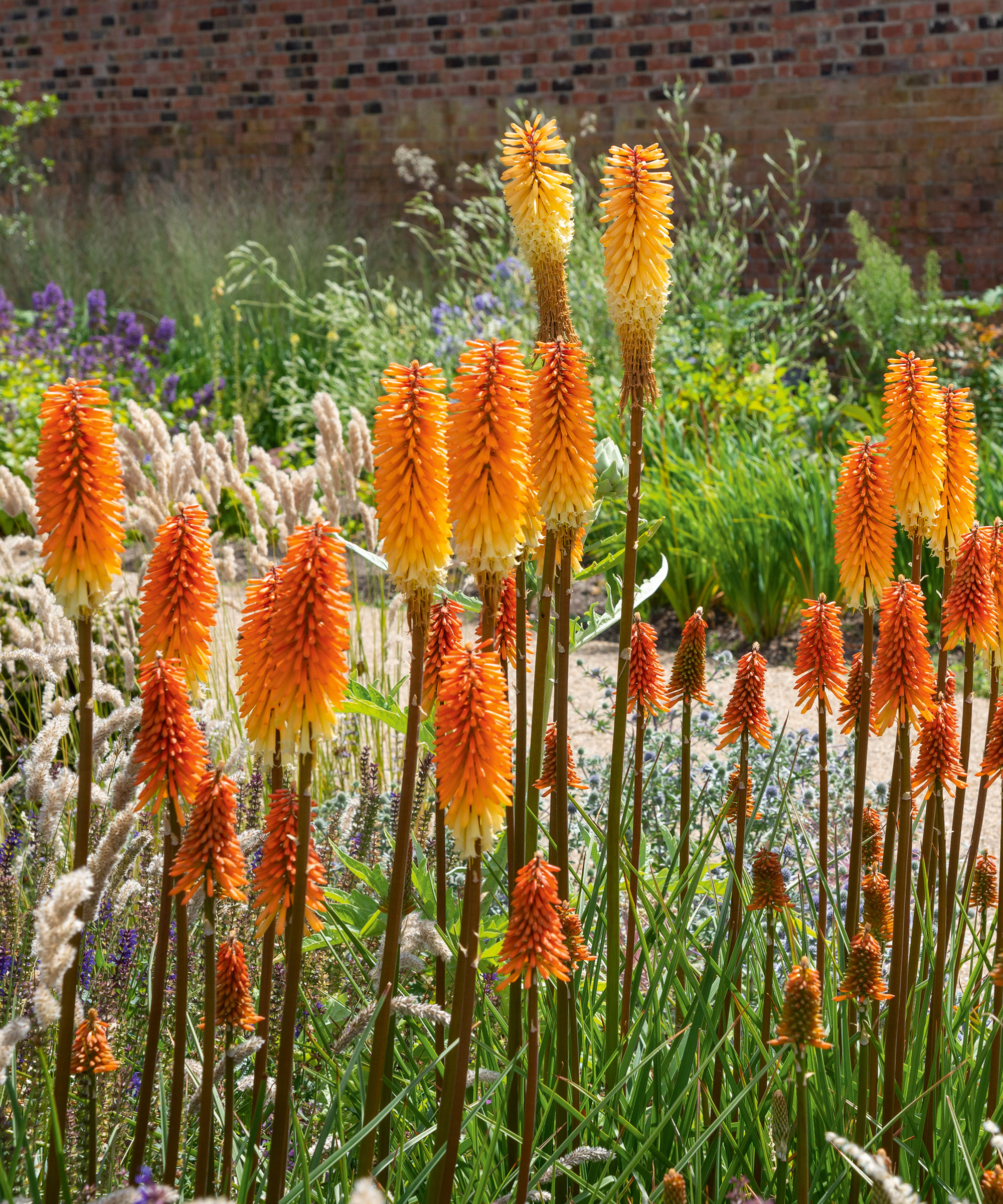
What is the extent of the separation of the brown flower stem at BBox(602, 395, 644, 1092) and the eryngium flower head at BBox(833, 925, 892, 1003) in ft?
1.00

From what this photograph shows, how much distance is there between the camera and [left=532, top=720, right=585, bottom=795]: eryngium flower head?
67.3 inches

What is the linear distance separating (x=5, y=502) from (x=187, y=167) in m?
10.4

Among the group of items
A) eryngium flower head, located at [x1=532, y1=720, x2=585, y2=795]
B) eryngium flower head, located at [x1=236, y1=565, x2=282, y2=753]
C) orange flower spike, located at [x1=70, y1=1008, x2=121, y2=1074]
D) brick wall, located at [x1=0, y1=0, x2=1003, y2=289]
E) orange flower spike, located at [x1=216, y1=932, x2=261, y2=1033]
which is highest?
brick wall, located at [x1=0, y1=0, x2=1003, y2=289]

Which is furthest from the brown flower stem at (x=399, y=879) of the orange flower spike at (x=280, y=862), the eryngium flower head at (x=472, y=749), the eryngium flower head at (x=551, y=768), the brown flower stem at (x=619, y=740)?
the eryngium flower head at (x=551, y=768)

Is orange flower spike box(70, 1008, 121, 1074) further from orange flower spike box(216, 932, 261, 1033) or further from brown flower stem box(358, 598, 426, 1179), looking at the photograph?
brown flower stem box(358, 598, 426, 1179)

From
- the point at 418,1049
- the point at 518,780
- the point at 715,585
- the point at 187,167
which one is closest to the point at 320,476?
the point at 418,1049

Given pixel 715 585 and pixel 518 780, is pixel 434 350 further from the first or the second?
pixel 518 780

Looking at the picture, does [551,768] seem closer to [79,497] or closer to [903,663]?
[903,663]

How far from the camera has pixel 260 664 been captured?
4.41ft

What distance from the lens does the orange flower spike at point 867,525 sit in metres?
1.77

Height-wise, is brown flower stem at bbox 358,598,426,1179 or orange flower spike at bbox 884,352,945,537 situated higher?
orange flower spike at bbox 884,352,945,537

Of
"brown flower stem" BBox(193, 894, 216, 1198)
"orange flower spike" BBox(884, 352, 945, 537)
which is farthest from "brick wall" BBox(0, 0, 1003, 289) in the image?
"brown flower stem" BBox(193, 894, 216, 1198)

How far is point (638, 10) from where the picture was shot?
10367 millimetres

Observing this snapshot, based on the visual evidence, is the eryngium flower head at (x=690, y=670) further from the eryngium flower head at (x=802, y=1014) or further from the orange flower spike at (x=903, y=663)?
the eryngium flower head at (x=802, y=1014)
